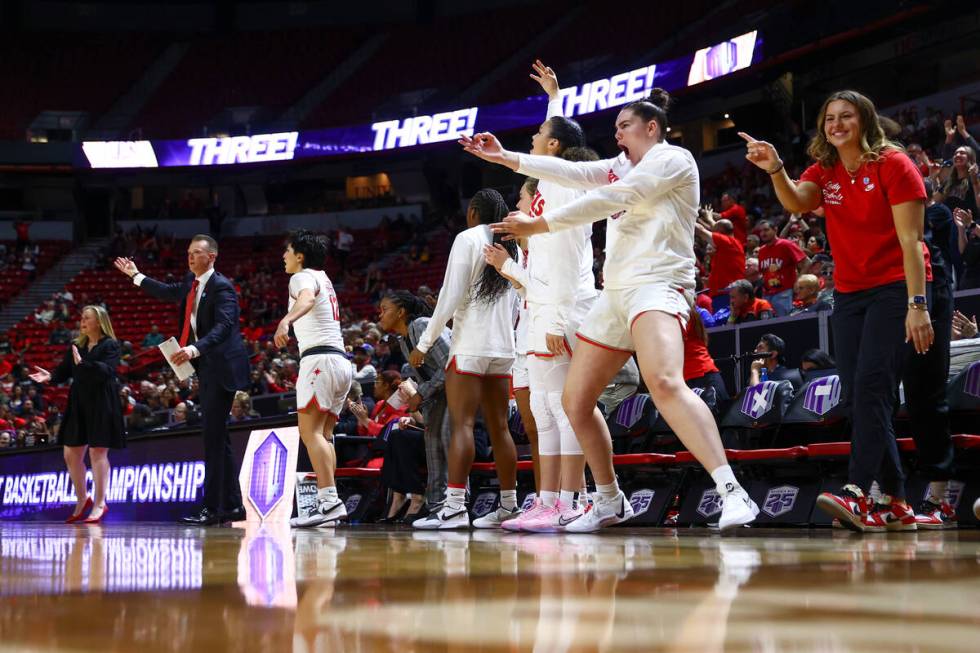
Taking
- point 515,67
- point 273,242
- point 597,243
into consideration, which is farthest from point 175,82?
point 597,243

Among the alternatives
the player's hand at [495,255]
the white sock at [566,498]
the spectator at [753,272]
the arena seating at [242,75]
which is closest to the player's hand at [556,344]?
the player's hand at [495,255]

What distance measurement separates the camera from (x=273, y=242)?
27.8 meters

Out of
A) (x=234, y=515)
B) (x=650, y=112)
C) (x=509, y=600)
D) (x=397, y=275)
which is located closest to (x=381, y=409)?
(x=234, y=515)

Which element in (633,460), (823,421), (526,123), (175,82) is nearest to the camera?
(823,421)

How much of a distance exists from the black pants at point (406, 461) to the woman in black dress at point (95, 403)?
2.20 metres

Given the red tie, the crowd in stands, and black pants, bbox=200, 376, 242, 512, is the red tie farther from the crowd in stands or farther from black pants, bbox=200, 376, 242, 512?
the crowd in stands

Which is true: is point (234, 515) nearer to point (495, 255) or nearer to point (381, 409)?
point (381, 409)

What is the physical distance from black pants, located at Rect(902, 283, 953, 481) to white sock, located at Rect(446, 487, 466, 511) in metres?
2.14

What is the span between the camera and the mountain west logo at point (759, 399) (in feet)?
16.6

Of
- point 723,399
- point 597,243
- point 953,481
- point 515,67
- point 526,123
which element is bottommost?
point 953,481

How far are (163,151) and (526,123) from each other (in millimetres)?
9798

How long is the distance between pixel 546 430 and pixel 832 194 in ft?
5.08

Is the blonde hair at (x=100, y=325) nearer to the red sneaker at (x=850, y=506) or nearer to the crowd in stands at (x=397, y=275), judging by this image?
the crowd in stands at (x=397, y=275)

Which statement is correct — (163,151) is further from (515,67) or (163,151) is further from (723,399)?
(723,399)
